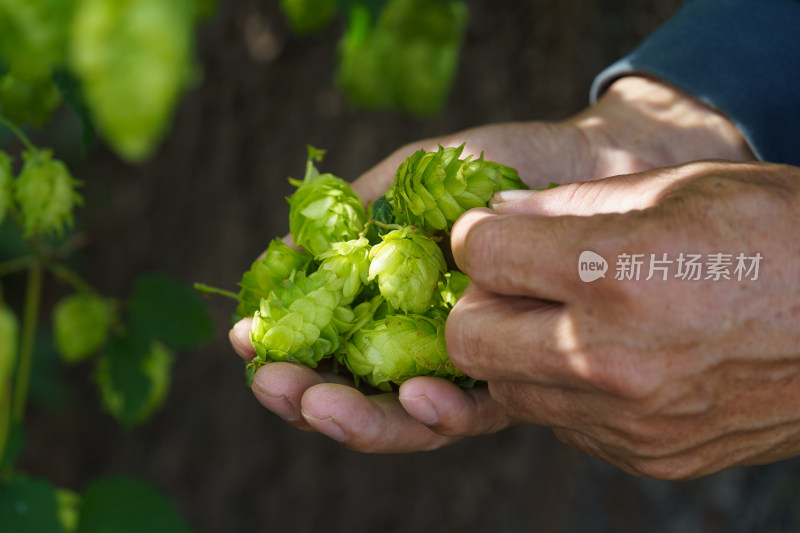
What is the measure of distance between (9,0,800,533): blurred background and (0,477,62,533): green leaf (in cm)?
93

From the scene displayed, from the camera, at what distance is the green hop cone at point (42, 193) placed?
1165 millimetres

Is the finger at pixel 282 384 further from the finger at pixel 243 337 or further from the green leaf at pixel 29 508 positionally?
the green leaf at pixel 29 508

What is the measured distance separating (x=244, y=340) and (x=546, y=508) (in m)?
1.69

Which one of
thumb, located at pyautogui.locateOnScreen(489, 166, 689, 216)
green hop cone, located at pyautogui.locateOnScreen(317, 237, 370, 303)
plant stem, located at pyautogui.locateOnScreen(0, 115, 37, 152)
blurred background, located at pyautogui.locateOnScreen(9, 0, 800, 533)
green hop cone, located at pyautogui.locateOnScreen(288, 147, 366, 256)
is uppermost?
plant stem, located at pyautogui.locateOnScreen(0, 115, 37, 152)

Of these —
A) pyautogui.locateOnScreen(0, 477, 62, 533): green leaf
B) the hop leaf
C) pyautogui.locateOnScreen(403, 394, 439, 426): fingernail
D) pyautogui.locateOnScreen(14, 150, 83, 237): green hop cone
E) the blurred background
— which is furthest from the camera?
the blurred background

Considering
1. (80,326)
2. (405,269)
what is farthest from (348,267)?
(80,326)

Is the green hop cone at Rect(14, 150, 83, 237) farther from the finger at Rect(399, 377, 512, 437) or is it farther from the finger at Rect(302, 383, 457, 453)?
the finger at Rect(399, 377, 512, 437)

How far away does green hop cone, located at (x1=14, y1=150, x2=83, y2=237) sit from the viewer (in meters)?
1.17

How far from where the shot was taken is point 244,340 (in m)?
1.21

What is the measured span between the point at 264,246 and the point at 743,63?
176 centimetres

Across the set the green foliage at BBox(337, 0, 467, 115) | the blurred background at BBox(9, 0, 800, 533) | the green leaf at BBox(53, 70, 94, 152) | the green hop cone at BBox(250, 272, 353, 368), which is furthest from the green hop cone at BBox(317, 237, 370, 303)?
the blurred background at BBox(9, 0, 800, 533)

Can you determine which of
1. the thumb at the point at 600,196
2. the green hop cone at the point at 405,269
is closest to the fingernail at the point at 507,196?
the thumb at the point at 600,196

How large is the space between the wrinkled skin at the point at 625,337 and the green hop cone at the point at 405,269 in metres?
0.08

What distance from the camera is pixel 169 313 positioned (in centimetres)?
178
